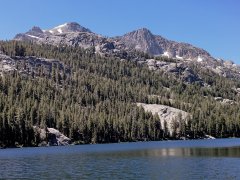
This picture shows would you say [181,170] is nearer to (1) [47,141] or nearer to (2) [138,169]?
(2) [138,169]

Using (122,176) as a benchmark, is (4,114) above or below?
above

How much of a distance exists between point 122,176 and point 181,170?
37.6ft

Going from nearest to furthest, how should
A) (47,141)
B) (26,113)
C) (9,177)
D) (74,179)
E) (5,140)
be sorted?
(74,179) < (9,177) < (5,140) < (47,141) < (26,113)

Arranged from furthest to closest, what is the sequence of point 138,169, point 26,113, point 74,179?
point 26,113, point 138,169, point 74,179

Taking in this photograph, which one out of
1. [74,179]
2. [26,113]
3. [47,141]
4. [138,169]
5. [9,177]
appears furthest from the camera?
[26,113]

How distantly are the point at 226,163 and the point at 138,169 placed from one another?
59.0 ft

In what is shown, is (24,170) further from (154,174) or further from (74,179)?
(154,174)

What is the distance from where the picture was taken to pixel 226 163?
76.8 meters

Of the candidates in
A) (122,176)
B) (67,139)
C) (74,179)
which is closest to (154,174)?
(122,176)

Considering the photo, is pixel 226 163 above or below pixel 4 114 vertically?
below

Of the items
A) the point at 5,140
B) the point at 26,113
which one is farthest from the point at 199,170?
the point at 26,113

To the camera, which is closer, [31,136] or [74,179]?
[74,179]

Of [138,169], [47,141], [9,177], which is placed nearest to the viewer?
[9,177]

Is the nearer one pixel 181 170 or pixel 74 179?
pixel 74 179
